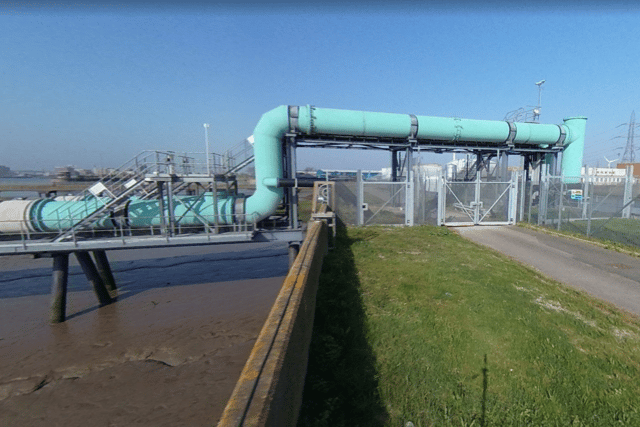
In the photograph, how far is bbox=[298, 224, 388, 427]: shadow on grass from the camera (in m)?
3.20

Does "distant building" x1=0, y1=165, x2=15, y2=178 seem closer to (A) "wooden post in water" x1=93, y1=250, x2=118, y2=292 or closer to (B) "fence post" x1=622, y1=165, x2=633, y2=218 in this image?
(A) "wooden post in water" x1=93, y1=250, x2=118, y2=292

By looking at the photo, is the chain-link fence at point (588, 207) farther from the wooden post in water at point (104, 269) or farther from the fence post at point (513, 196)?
the wooden post in water at point (104, 269)

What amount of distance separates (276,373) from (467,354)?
3.15m

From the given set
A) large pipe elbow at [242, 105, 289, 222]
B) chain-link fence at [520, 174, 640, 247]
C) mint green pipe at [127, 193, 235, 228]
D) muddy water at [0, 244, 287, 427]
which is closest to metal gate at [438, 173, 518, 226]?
chain-link fence at [520, 174, 640, 247]

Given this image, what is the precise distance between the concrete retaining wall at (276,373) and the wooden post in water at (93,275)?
1151cm

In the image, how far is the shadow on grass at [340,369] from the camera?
3.20m

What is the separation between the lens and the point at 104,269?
1327 cm

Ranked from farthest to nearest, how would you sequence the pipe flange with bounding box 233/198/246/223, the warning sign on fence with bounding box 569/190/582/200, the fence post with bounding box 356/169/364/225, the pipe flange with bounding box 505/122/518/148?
the pipe flange with bounding box 505/122/518/148 → the fence post with bounding box 356/169/364/225 → the warning sign on fence with bounding box 569/190/582/200 → the pipe flange with bounding box 233/198/246/223

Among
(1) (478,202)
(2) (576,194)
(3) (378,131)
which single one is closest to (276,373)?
(3) (378,131)

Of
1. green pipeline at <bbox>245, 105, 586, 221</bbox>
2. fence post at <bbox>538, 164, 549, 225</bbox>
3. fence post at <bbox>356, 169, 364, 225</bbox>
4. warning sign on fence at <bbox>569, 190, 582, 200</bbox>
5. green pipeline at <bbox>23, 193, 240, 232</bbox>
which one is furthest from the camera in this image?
fence post at <bbox>538, 164, 549, 225</bbox>

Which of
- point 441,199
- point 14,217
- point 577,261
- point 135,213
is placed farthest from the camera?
point 441,199

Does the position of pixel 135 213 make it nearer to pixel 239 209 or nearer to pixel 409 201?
pixel 239 209

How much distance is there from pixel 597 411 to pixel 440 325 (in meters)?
2.04

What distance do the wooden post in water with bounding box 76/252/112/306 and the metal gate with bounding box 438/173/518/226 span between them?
50.7 ft
